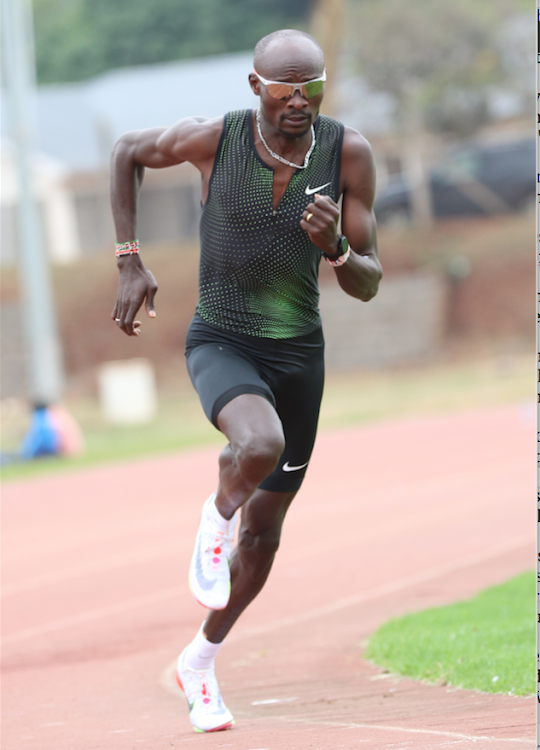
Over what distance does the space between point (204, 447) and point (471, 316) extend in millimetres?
11995

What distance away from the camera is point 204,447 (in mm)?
18734

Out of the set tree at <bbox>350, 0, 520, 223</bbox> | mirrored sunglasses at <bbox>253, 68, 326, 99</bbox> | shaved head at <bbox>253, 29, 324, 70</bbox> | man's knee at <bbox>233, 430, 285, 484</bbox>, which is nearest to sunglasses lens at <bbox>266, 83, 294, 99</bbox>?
mirrored sunglasses at <bbox>253, 68, 326, 99</bbox>

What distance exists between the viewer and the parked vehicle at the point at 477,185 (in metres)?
29.5

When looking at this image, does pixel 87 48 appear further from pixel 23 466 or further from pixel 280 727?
pixel 280 727

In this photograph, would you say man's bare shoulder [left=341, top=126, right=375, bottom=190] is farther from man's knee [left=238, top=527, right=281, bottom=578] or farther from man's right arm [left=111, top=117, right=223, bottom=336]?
man's knee [left=238, top=527, right=281, bottom=578]

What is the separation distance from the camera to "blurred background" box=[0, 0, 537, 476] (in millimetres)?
24781

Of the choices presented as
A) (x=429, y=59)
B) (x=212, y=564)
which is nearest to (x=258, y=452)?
(x=212, y=564)

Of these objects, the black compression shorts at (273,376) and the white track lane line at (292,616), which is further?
the white track lane line at (292,616)

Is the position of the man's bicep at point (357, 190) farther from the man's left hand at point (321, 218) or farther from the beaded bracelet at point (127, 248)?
the beaded bracelet at point (127, 248)

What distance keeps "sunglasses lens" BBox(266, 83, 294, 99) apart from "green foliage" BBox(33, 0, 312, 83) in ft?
136

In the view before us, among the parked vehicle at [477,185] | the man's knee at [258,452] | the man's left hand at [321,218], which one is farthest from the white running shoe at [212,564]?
the parked vehicle at [477,185]

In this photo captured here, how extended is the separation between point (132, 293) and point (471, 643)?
2782 millimetres

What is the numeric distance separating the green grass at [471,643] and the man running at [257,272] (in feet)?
4.14

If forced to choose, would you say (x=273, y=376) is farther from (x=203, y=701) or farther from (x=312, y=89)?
(x=203, y=701)
